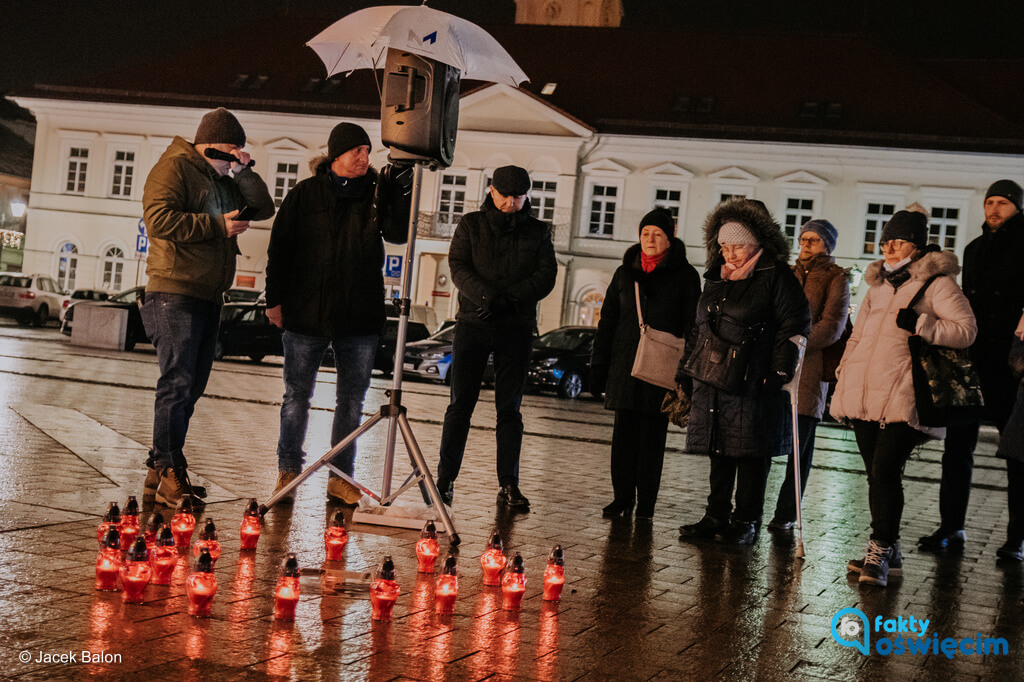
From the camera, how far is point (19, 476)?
7039 millimetres

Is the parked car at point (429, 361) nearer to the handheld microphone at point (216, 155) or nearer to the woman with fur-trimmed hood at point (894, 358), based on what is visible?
the handheld microphone at point (216, 155)

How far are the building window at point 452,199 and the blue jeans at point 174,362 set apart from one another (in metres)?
41.3

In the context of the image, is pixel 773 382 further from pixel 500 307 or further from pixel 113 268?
pixel 113 268

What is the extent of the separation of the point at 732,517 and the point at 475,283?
221 centimetres

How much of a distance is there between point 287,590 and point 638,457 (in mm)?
4144

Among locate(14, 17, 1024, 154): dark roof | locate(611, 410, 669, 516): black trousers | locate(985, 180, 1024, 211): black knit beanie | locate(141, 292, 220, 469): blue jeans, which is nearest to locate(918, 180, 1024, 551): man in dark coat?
locate(985, 180, 1024, 211): black knit beanie

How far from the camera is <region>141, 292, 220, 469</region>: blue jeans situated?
6773 mm

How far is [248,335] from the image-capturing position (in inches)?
1058

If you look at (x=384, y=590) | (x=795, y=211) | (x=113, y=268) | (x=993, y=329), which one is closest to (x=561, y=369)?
(x=993, y=329)

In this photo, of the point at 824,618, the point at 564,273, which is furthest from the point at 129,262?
the point at 824,618

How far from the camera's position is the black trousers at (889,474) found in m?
6.52

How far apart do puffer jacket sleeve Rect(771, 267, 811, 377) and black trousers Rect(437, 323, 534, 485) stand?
1.67 m

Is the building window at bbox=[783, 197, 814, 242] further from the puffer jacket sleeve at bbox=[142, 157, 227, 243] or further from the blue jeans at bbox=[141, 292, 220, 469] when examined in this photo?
the blue jeans at bbox=[141, 292, 220, 469]

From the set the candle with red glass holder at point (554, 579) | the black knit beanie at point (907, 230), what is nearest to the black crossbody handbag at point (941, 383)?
the black knit beanie at point (907, 230)
